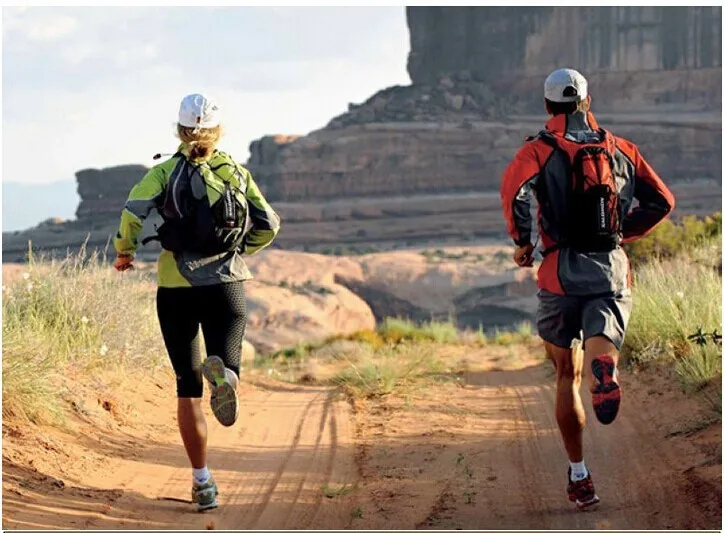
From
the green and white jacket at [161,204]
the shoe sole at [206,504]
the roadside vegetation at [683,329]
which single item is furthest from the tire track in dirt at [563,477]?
the green and white jacket at [161,204]

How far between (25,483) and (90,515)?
66 cm

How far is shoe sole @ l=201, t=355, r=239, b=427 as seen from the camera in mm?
6000

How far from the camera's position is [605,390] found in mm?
5625

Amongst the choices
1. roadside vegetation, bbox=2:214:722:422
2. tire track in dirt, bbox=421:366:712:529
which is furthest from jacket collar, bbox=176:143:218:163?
roadside vegetation, bbox=2:214:722:422

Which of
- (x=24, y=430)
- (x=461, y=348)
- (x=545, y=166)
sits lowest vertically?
(x=461, y=348)

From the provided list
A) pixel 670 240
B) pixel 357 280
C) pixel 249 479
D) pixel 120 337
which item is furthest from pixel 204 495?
pixel 357 280

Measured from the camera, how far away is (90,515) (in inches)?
242

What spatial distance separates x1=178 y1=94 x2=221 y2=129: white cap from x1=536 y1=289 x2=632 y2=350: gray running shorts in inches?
69.3

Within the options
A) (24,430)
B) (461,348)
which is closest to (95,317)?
(24,430)

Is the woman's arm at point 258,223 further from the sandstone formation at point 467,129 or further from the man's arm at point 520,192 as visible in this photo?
the sandstone formation at point 467,129

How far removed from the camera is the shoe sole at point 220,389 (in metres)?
6.00

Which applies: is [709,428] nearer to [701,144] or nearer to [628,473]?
[628,473]

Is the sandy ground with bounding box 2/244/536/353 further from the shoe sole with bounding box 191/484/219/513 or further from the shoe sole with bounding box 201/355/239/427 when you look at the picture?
the shoe sole with bounding box 201/355/239/427

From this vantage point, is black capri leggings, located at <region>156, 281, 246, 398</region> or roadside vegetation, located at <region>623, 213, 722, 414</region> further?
roadside vegetation, located at <region>623, 213, 722, 414</region>
